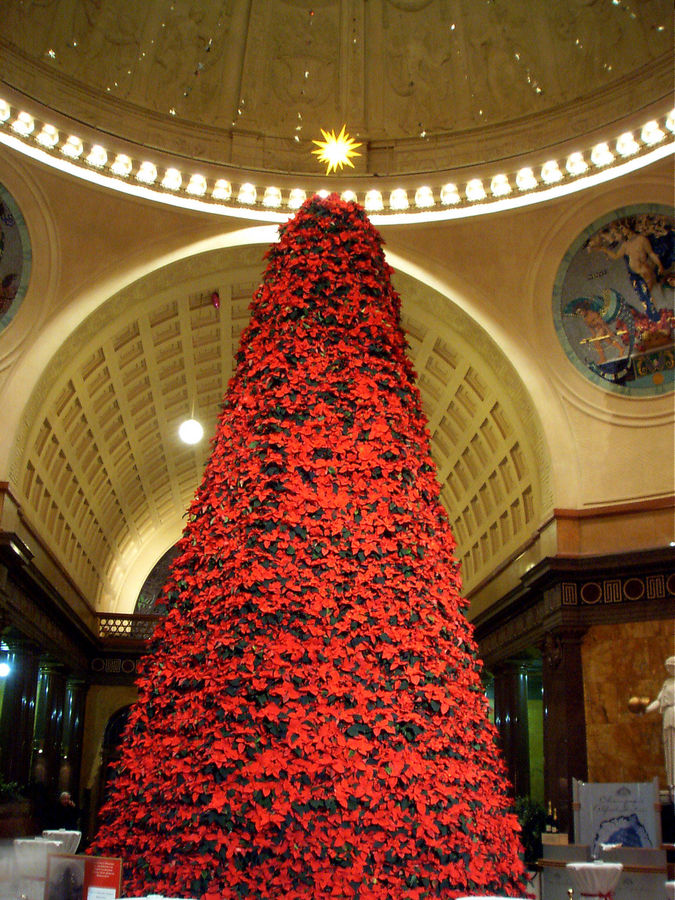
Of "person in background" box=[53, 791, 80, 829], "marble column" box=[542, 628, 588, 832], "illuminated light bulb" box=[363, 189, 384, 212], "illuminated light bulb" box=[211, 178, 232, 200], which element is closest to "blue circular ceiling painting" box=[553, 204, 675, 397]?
"illuminated light bulb" box=[363, 189, 384, 212]

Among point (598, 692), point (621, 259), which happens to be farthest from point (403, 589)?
point (621, 259)

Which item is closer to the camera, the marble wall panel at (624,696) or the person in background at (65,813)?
the marble wall panel at (624,696)

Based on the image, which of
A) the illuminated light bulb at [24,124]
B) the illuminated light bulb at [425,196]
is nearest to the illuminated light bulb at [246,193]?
the illuminated light bulb at [425,196]

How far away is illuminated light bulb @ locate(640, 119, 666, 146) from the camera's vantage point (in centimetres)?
1617

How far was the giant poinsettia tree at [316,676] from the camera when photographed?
18.8 ft

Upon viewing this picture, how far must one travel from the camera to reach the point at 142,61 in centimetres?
1905

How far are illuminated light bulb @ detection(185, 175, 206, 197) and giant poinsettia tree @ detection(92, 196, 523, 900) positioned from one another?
451 inches

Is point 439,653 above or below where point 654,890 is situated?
above

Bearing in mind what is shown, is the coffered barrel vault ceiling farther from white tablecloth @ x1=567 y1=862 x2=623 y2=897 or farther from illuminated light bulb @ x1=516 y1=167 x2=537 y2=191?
white tablecloth @ x1=567 y1=862 x2=623 y2=897

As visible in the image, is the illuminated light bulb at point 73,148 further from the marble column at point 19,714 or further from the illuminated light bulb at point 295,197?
the marble column at point 19,714

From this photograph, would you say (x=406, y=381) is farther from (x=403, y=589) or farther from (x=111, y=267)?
(x=111, y=267)

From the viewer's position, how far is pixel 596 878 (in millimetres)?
9070

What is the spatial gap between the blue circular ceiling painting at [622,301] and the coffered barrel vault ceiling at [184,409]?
1.48m

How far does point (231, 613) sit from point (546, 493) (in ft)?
39.1
